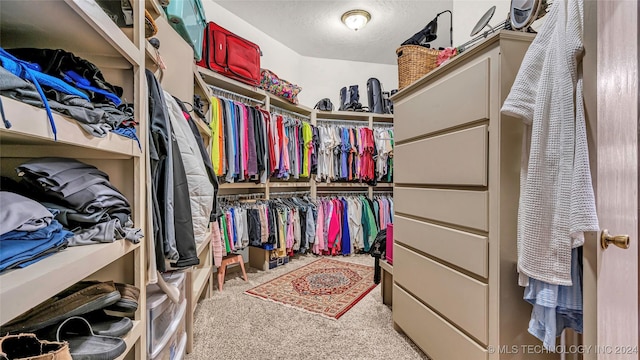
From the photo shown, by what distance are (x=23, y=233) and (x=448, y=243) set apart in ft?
4.44

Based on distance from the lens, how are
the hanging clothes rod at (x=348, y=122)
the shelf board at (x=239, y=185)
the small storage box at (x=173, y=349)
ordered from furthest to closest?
the hanging clothes rod at (x=348, y=122) < the shelf board at (x=239, y=185) < the small storage box at (x=173, y=349)

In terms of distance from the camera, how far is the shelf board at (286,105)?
119 inches

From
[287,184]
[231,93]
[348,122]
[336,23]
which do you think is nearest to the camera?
[231,93]

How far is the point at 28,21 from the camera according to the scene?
654 mm

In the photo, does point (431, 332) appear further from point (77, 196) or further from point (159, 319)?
point (77, 196)

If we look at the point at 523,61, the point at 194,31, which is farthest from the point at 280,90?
the point at 523,61

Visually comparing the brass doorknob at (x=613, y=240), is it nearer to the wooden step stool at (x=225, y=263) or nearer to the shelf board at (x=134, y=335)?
the shelf board at (x=134, y=335)

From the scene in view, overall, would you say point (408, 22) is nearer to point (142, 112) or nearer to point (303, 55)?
point (303, 55)

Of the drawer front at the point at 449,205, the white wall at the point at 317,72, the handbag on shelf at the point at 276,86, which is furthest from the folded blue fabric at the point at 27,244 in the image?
the white wall at the point at 317,72

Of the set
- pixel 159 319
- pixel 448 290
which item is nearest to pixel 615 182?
pixel 448 290

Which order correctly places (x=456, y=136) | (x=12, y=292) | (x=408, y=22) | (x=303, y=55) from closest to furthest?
1. (x=12, y=292)
2. (x=456, y=136)
3. (x=408, y=22)
4. (x=303, y=55)

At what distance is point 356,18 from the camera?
9.30ft

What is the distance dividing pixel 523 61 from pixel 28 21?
4.73ft

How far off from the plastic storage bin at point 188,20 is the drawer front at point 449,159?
1499mm
